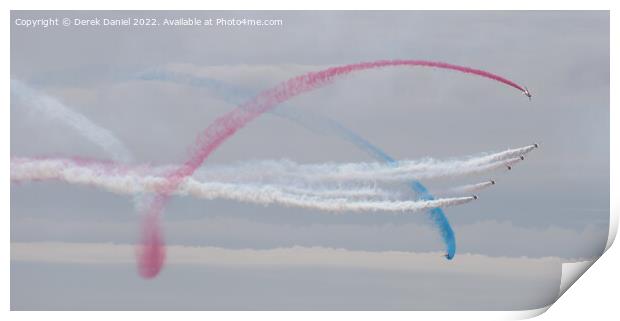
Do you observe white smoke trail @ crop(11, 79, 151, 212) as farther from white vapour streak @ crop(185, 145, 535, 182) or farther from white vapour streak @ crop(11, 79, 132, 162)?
white vapour streak @ crop(185, 145, 535, 182)

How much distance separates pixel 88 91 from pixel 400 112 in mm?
3173

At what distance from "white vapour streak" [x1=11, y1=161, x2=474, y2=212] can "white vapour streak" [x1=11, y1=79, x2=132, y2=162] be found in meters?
0.23

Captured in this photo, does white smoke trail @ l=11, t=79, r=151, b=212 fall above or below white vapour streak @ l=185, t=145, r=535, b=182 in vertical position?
above

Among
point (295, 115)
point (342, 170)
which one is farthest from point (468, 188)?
point (295, 115)

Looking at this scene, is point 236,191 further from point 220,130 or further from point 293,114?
point 293,114

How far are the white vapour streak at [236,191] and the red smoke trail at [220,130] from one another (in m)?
0.13

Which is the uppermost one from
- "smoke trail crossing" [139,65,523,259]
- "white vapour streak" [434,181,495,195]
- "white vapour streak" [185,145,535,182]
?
"smoke trail crossing" [139,65,523,259]

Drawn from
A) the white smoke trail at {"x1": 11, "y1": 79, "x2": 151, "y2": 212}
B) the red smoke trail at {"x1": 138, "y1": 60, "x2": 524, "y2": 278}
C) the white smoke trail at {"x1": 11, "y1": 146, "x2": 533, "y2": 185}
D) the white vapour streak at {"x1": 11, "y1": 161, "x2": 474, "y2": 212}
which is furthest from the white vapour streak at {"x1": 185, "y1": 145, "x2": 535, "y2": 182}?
the white smoke trail at {"x1": 11, "y1": 79, "x2": 151, "y2": 212}

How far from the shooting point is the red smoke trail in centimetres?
919

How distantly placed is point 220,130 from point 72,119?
4.89 feet

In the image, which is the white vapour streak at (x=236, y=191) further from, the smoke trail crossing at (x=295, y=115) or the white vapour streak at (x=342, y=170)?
the smoke trail crossing at (x=295, y=115)

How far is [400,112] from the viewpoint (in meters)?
9.29

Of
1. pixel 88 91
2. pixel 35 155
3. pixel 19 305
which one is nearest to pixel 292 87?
pixel 88 91
